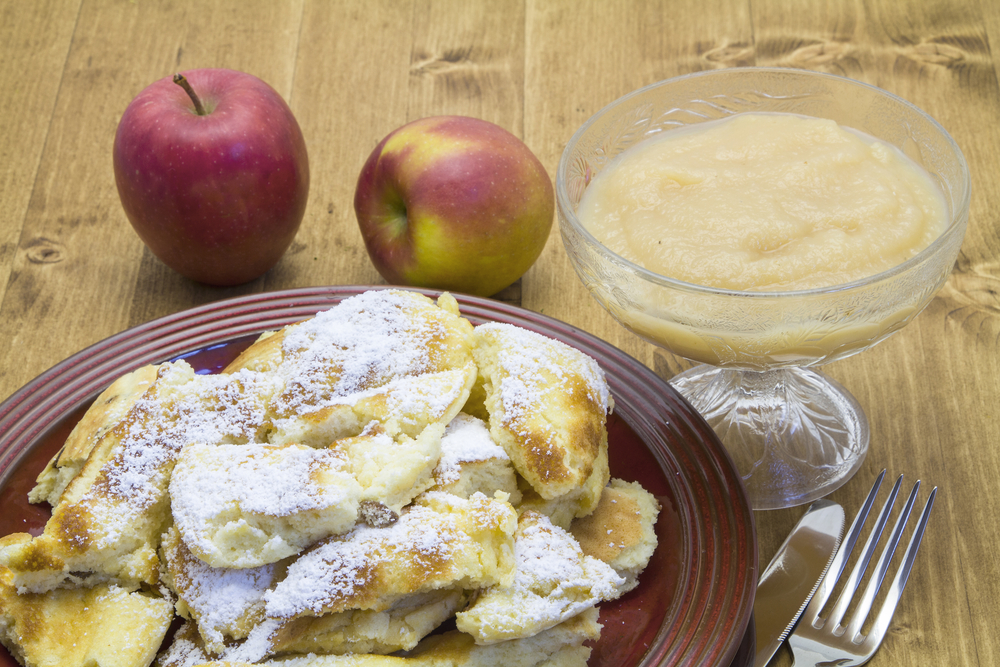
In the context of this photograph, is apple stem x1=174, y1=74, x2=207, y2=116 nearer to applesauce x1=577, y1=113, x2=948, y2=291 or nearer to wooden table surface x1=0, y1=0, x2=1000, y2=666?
wooden table surface x1=0, y1=0, x2=1000, y2=666

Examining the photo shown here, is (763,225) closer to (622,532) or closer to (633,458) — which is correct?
(633,458)

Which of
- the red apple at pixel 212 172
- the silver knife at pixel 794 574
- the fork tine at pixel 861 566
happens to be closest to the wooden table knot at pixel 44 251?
the red apple at pixel 212 172

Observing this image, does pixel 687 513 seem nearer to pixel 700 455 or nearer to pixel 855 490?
pixel 700 455

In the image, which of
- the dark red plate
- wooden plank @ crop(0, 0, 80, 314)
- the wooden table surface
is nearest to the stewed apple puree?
the dark red plate

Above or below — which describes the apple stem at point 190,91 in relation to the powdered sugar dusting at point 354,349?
above

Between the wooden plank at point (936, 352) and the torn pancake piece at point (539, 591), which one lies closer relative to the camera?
the torn pancake piece at point (539, 591)

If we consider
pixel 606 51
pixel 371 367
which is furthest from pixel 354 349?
pixel 606 51

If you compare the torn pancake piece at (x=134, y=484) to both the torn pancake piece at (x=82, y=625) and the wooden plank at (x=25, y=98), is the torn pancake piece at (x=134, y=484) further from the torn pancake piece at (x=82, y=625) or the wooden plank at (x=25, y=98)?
the wooden plank at (x=25, y=98)
